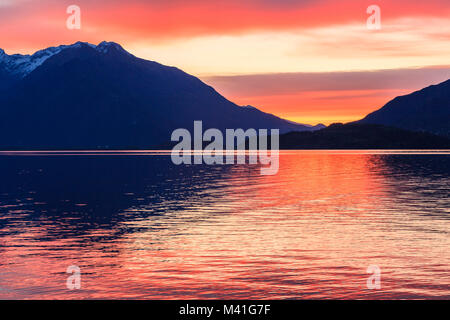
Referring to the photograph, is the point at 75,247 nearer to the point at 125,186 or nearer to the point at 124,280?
the point at 124,280

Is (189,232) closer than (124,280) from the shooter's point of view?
No

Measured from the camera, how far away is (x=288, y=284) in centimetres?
2486

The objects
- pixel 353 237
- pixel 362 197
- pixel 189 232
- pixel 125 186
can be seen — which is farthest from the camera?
pixel 125 186

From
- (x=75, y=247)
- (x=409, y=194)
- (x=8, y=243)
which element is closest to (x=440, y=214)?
(x=409, y=194)

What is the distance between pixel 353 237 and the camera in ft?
124

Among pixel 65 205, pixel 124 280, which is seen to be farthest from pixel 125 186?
pixel 124 280

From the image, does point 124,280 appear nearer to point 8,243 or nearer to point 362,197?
point 8,243

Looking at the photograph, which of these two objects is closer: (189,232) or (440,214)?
(189,232)

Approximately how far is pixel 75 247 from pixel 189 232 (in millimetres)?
8529

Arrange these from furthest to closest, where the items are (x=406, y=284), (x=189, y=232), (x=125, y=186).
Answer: (x=125, y=186) < (x=189, y=232) < (x=406, y=284)

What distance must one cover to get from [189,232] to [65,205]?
85.1 ft
